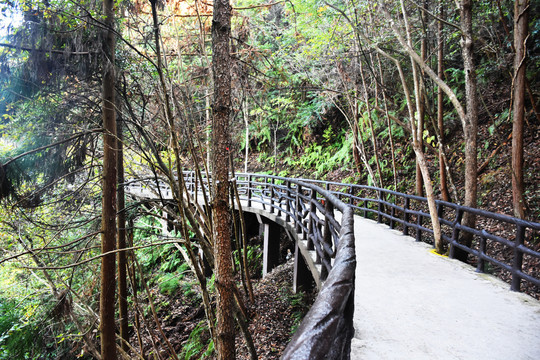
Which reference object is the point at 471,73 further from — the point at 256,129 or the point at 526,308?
the point at 256,129

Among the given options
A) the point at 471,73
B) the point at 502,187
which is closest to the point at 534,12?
the point at 502,187

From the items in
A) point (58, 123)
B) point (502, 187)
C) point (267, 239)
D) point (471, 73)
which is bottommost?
point (267, 239)

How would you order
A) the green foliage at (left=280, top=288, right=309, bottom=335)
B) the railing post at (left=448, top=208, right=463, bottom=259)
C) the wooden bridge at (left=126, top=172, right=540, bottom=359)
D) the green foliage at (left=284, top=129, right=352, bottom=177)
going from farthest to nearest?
the green foliage at (left=284, top=129, right=352, bottom=177)
the green foliage at (left=280, top=288, right=309, bottom=335)
the railing post at (left=448, top=208, right=463, bottom=259)
the wooden bridge at (left=126, top=172, right=540, bottom=359)

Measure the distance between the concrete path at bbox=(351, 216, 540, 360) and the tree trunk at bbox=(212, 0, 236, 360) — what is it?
2.00 m

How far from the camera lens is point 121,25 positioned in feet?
24.2

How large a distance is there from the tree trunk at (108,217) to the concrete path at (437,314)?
4976 mm

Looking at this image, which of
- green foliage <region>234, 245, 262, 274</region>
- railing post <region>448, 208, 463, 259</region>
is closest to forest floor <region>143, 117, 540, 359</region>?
green foliage <region>234, 245, 262, 274</region>

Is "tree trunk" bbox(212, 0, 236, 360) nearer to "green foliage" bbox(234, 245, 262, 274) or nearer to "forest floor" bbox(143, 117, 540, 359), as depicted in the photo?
"forest floor" bbox(143, 117, 540, 359)

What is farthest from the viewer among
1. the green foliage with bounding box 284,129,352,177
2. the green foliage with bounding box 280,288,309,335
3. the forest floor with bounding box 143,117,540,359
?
the green foliage with bounding box 284,129,352,177

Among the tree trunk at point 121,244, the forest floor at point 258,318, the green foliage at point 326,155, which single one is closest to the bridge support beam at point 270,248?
the forest floor at point 258,318

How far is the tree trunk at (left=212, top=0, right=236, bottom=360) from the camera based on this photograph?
4812mm

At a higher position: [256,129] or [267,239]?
[256,129]

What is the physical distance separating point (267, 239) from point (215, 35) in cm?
750

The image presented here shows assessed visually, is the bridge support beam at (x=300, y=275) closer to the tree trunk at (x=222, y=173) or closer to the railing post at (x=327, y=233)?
the tree trunk at (x=222, y=173)
